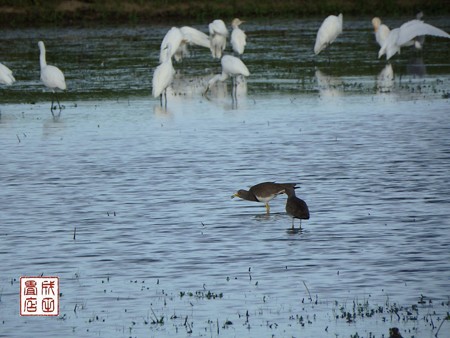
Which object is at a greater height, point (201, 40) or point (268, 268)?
point (201, 40)

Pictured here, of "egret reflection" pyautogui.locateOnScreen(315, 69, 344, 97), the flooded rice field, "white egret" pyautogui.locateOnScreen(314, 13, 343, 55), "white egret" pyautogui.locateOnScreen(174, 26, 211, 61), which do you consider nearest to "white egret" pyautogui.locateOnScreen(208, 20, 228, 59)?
"white egret" pyautogui.locateOnScreen(174, 26, 211, 61)

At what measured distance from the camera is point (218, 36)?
3603cm

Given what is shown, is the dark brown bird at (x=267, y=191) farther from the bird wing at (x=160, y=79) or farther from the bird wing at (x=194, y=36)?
the bird wing at (x=194, y=36)

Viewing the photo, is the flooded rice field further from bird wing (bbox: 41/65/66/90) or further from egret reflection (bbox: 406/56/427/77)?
bird wing (bbox: 41/65/66/90)

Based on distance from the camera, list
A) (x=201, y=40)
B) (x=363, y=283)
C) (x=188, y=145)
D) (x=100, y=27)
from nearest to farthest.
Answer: (x=363, y=283)
(x=188, y=145)
(x=201, y=40)
(x=100, y=27)

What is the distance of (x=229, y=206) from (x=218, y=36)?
21270 mm

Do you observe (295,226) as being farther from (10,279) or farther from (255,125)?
(255,125)

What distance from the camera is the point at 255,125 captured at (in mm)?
22734

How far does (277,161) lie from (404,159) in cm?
191

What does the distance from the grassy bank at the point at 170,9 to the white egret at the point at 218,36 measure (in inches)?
706

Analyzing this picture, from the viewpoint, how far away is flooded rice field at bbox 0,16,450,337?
405 inches

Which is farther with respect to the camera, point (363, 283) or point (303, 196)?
point (303, 196)

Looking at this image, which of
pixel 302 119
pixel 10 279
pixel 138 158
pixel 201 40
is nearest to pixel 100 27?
pixel 201 40

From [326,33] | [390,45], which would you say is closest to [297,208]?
[390,45]
